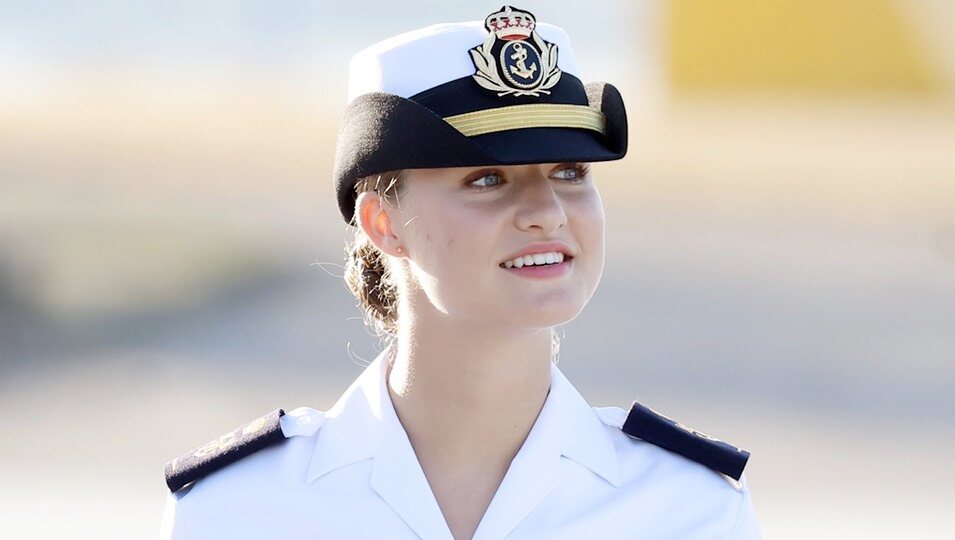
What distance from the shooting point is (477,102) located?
101 inches

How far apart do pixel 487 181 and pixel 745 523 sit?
75 cm

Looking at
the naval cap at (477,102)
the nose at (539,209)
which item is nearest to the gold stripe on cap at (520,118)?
the naval cap at (477,102)

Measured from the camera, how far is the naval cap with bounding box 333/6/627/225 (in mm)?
2516

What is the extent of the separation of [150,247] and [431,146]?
9.82m

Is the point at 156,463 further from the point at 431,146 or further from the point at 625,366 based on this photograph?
the point at 431,146

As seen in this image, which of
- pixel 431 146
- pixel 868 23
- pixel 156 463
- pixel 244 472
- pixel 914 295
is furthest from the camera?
pixel 868 23

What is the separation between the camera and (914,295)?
1099 centimetres

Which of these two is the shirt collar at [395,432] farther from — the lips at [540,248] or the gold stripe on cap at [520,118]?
the gold stripe on cap at [520,118]

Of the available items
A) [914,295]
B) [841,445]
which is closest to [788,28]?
[914,295]

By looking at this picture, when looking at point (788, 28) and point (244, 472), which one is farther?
point (788, 28)

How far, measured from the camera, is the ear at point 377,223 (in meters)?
2.67

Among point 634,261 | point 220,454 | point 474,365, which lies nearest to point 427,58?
point 474,365

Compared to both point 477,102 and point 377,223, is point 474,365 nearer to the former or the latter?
point 377,223

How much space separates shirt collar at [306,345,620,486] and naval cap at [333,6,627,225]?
0.40 metres
